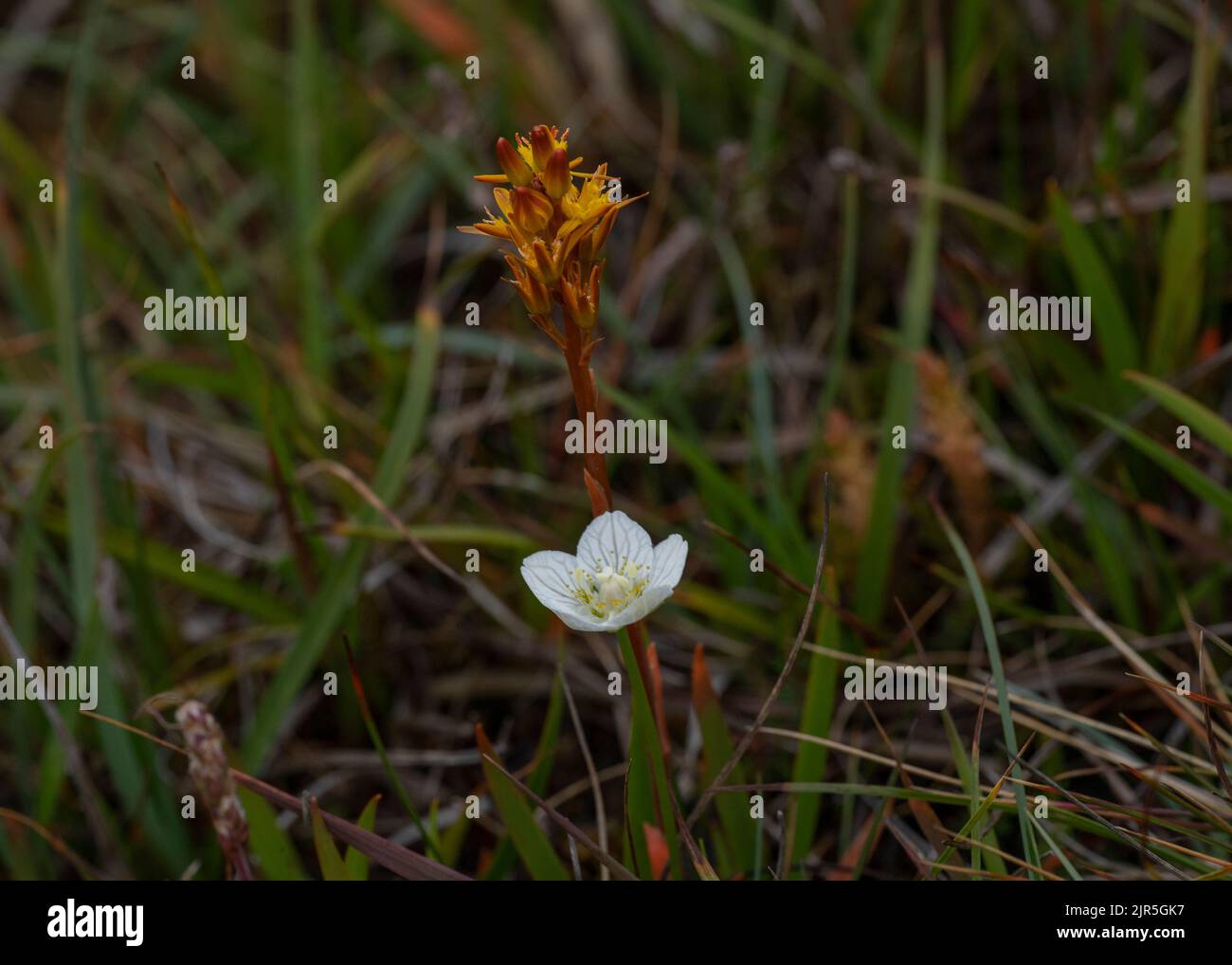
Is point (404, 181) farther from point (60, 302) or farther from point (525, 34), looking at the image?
point (60, 302)

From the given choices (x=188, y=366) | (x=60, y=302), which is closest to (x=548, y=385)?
(x=188, y=366)

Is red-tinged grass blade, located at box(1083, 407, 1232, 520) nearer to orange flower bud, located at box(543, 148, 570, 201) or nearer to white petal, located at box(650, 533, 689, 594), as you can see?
white petal, located at box(650, 533, 689, 594)

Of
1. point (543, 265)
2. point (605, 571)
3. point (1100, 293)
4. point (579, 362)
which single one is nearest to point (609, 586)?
point (605, 571)

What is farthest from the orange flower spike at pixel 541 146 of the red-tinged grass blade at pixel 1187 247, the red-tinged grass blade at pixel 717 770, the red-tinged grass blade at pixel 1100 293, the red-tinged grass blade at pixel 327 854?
the red-tinged grass blade at pixel 1187 247

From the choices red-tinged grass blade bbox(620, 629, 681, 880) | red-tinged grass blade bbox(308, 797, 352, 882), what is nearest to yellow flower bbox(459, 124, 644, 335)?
red-tinged grass blade bbox(620, 629, 681, 880)

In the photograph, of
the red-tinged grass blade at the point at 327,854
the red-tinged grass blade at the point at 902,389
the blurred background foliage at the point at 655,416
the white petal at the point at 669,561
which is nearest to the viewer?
the white petal at the point at 669,561

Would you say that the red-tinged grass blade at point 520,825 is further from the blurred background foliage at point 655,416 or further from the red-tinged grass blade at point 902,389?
the red-tinged grass blade at point 902,389

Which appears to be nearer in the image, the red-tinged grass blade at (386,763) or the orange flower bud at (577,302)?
the orange flower bud at (577,302)

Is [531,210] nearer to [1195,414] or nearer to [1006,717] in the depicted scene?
[1006,717]
